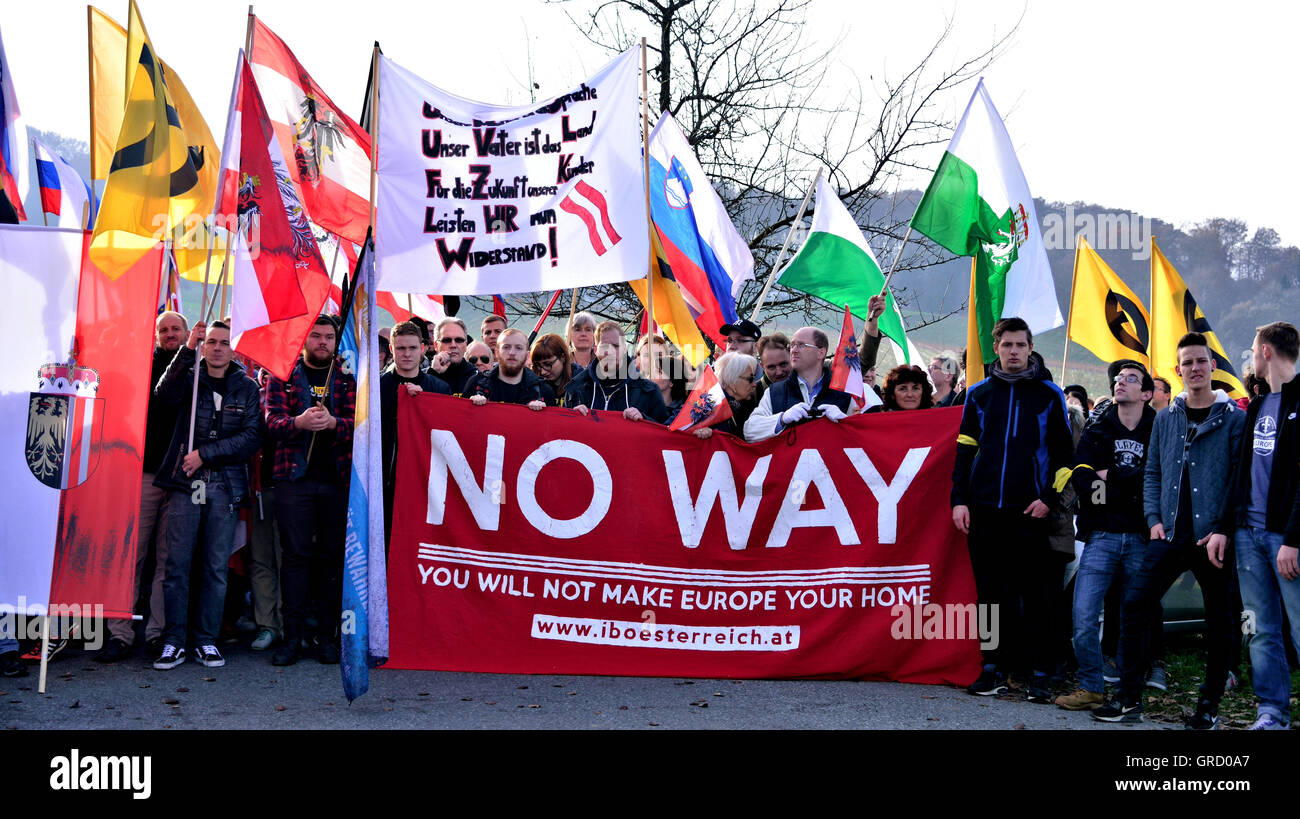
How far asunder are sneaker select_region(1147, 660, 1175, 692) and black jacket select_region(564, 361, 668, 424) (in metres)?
3.68

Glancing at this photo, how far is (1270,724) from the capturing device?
593 cm

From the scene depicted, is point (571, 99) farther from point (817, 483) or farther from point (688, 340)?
point (817, 483)

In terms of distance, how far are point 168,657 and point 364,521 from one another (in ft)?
6.46

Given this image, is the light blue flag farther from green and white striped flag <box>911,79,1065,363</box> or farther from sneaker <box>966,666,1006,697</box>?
green and white striped flag <box>911,79,1065,363</box>

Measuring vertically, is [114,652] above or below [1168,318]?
below

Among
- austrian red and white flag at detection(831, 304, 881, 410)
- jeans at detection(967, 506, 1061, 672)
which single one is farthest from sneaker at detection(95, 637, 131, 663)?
jeans at detection(967, 506, 1061, 672)

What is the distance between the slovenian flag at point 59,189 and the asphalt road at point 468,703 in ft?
19.1

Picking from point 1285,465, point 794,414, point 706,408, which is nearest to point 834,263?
point 794,414

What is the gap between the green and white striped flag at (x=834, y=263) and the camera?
948 centimetres

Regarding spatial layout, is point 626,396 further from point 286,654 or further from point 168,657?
point 168,657

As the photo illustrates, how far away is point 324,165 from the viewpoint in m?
8.71

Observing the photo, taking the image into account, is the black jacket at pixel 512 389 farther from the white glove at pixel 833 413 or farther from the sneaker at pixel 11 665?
the sneaker at pixel 11 665

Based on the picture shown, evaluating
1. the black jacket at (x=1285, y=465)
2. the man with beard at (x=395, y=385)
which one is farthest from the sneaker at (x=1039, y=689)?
the man with beard at (x=395, y=385)

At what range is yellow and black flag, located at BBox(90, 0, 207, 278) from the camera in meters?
Result: 6.97
